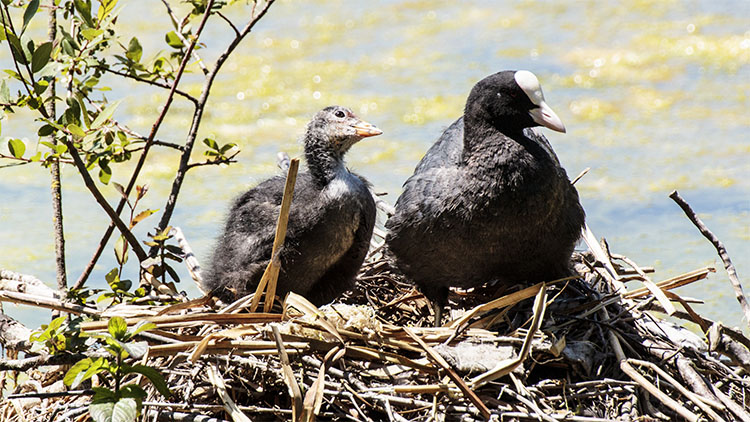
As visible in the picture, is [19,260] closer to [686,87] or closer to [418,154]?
[418,154]

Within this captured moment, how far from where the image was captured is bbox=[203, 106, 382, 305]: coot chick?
125 inches

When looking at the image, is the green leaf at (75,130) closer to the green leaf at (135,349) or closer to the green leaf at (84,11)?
the green leaf at (84,11)

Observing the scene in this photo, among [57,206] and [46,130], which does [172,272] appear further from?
[46,130]

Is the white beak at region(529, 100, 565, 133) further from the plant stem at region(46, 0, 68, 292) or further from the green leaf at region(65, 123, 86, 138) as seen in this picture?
the plant stem at region(46, 0, 68, 292)

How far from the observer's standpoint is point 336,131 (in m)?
3.27

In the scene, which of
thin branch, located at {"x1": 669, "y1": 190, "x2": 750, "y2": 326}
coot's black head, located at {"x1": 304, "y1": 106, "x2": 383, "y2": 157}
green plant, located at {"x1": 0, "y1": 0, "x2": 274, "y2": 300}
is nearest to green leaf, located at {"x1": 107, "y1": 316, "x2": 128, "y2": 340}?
green plant, located at {"x1": 0, "y1": 0, "x2": 274, "y2": 300}

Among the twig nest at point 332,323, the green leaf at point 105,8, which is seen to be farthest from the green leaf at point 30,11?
the twig nest at point 332,323

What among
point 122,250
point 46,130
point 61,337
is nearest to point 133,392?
point 61,337

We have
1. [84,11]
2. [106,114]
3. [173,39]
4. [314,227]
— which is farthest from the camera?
[173,39]

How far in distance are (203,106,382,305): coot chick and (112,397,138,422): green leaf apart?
0.88m

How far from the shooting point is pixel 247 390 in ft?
8.82

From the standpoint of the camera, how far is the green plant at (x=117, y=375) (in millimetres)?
2357

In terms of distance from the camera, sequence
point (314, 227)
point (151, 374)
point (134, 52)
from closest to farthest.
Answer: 1. point (151, 374)
2. point (314, 227)
3. point (134, 52)

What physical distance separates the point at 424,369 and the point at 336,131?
92 centimetres
